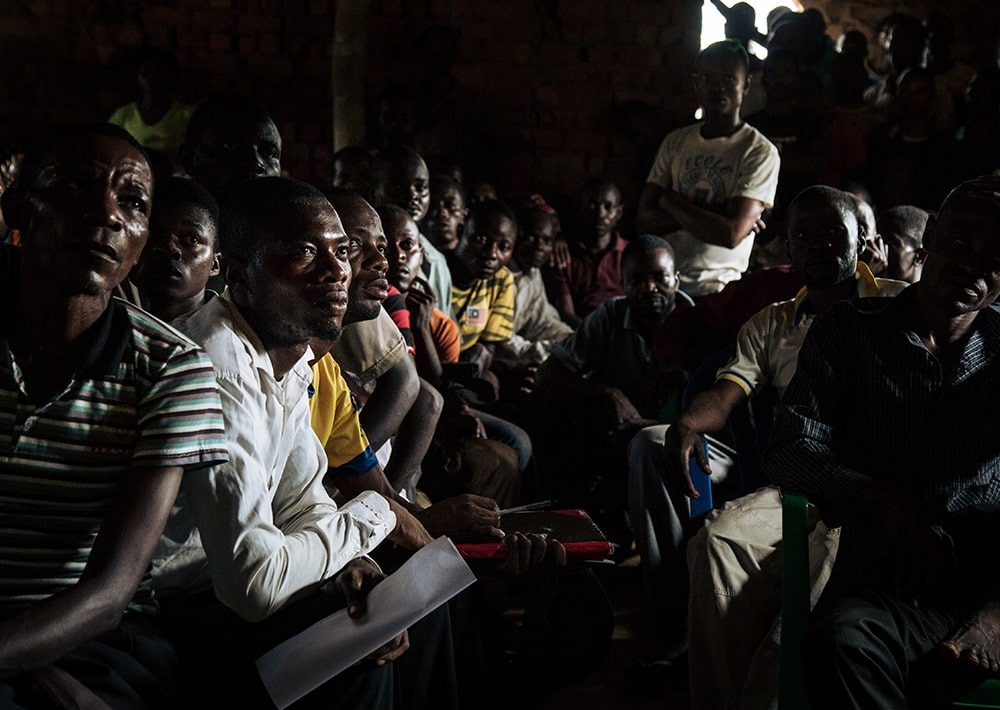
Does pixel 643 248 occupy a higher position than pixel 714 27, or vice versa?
pixel 714 27

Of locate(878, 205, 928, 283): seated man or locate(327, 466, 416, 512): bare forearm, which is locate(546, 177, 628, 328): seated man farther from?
locate(327, 466, 416, 512): bare forearm

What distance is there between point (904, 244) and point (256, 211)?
258cm

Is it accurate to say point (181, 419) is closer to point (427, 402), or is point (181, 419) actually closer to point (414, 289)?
point (427, 402)

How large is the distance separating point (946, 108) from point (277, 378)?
5.86 metres

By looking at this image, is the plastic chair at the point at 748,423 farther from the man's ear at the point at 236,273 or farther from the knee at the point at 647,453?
the man's ear at the point at 236,273

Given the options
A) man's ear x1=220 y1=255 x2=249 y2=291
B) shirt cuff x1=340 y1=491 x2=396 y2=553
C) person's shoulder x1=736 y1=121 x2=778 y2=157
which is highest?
man's ear x1=220 y1=255 x2=249 y2=291

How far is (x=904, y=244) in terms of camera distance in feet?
12.0

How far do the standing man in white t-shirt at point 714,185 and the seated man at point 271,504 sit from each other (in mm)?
2533

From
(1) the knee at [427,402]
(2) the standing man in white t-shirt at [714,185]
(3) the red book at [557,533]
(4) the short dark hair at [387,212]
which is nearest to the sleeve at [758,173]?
(2) the standing man in white t-shirt at [714,185]

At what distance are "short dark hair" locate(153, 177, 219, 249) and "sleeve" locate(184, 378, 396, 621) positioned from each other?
0.95 m

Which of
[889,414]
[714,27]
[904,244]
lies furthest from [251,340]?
[714,27]

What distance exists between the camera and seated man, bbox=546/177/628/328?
5379 mm

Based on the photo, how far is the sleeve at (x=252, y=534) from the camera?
60.7 inches

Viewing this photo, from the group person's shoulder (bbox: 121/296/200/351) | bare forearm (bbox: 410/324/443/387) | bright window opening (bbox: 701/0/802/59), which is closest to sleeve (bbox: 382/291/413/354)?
bare forearm (bbox: 410/324/443/387)
